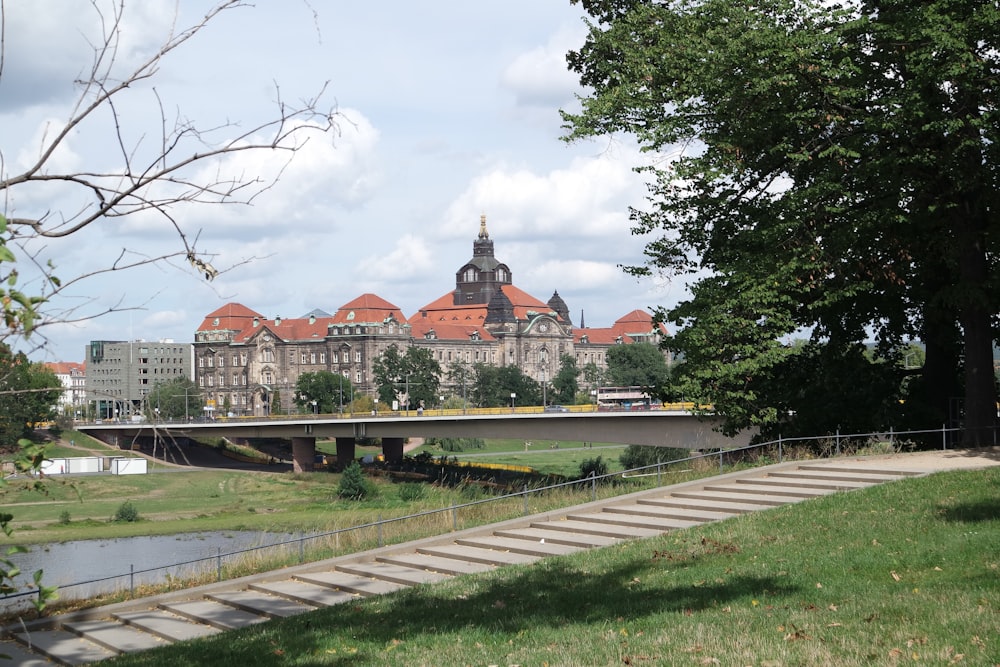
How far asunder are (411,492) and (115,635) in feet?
186

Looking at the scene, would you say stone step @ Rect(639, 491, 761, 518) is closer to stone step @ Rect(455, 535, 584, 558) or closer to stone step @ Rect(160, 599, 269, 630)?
stone step @ Rect(455, 535, 584, 558)

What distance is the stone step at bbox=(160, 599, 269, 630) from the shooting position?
50.4 feet

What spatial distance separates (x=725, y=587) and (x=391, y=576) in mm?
6336

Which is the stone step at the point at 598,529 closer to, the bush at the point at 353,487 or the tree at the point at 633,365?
the bush at the point at 353,487

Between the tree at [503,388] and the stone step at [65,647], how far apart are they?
476ft

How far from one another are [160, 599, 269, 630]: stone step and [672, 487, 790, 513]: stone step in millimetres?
9151

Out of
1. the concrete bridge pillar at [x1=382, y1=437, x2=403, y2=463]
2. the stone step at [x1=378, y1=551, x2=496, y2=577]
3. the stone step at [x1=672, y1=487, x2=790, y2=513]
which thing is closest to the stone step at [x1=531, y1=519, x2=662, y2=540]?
the stone step at [x1=672, y1=487, x2=790, y2=513]

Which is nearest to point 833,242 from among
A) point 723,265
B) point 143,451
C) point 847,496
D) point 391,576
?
point 723,265

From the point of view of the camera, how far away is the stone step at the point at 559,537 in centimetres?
1889

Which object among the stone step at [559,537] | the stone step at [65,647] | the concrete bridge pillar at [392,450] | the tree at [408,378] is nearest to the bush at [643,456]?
the concrete bridge pillar at [392,450]

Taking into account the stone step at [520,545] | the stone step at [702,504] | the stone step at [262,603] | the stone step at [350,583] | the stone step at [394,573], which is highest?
the stone step at [702,504]

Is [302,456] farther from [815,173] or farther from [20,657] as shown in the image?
[20,657]

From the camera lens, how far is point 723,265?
86.3 ft

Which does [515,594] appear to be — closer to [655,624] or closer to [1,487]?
[655,624]
